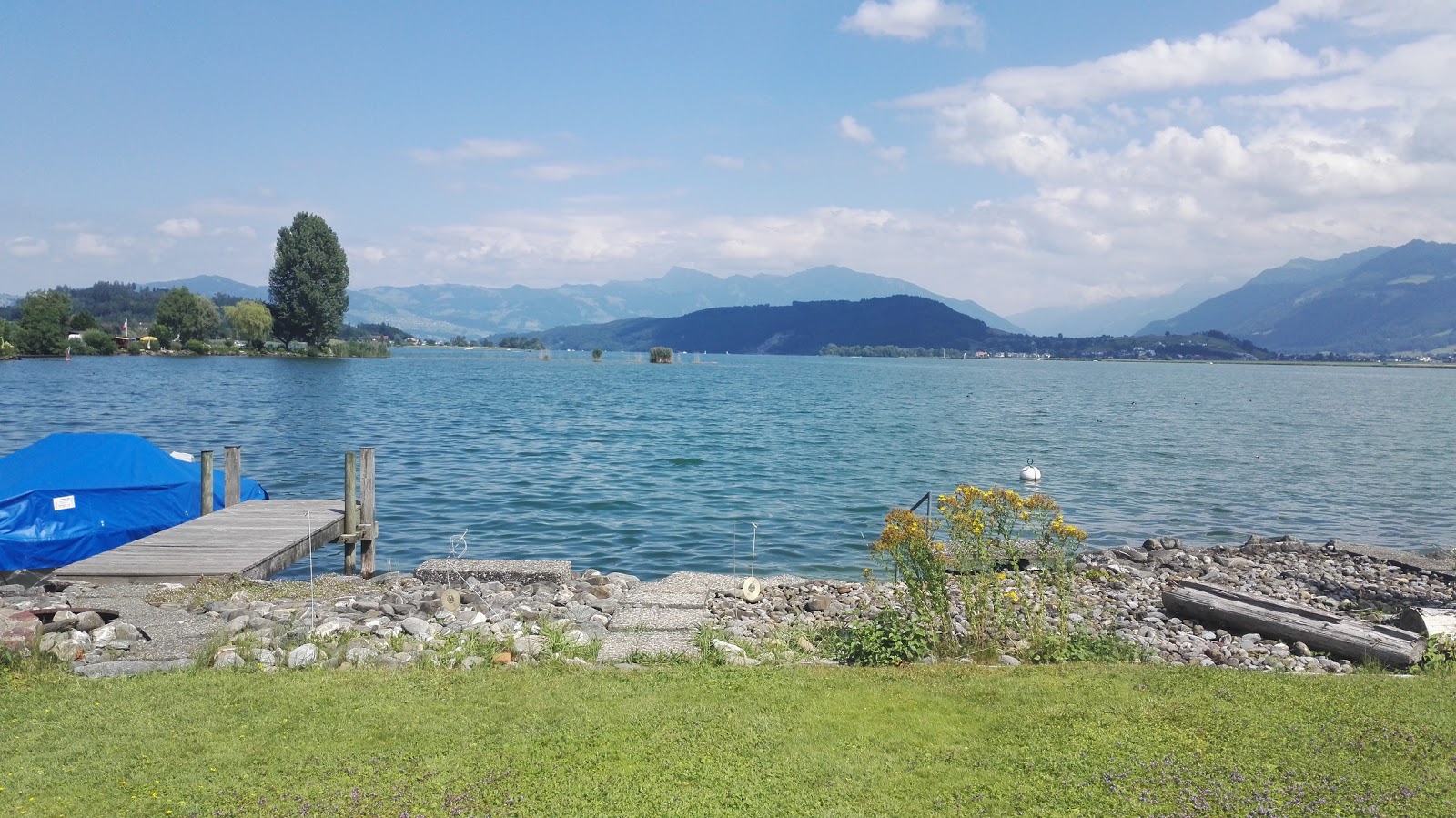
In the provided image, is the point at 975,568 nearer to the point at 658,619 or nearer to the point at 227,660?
the point at 658,619

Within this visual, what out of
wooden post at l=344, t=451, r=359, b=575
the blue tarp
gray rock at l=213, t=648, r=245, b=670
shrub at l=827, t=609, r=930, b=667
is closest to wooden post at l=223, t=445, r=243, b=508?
the blue tarp

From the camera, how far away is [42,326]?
123m

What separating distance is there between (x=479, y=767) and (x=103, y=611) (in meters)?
7.58

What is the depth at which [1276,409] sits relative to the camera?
76125mm

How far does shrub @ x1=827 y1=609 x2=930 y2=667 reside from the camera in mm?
9945

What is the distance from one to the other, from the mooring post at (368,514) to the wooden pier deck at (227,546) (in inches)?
7.6

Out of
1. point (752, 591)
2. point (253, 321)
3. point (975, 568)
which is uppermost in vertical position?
point (253, 321)

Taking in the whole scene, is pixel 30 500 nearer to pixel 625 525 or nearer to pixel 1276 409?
pixel 625 525

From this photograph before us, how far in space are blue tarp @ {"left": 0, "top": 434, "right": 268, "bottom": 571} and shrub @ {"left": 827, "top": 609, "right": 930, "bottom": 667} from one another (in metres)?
16.1

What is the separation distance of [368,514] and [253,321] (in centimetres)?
13789

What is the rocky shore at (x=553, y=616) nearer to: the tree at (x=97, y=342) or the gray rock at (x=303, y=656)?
the gray rock at (x=303, y=656)

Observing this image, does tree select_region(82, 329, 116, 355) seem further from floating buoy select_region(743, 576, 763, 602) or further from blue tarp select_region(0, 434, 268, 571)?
floating buoy select_region(743, 576, 763, 602)

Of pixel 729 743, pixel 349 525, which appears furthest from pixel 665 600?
pixel 349 525

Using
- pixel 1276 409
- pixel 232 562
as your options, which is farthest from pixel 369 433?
pixel 1276 409
